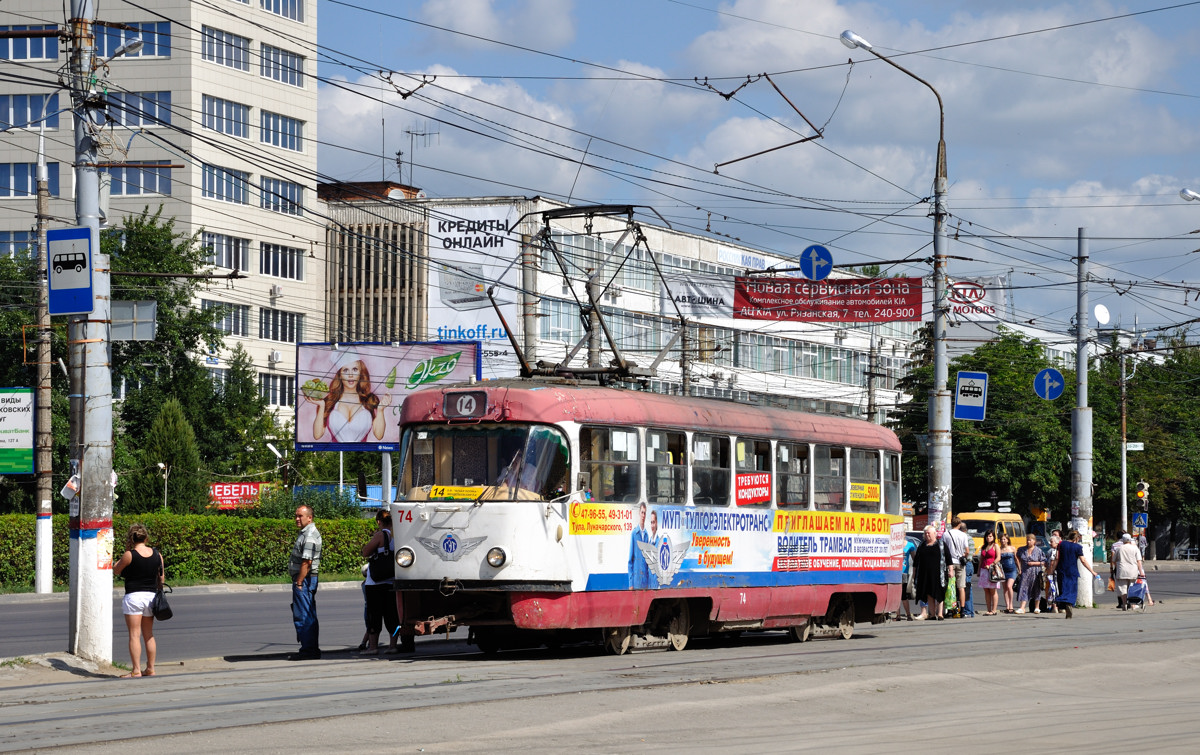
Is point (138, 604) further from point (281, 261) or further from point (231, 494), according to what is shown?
point (281, 261)

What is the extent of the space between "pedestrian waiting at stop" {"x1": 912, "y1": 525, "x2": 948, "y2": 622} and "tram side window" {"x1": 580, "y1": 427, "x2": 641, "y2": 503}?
9.59 meters

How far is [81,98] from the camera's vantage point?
1639 centimetres

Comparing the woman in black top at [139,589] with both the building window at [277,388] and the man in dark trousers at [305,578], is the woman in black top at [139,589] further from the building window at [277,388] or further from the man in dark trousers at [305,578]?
the building window at [277,388]

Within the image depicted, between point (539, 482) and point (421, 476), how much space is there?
4.63 feet

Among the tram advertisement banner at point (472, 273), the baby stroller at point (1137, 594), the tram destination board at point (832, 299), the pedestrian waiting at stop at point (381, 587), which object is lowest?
the baby stroller at point (1137, 594)

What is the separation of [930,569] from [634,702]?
45.5 ft

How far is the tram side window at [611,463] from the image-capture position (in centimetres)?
1648

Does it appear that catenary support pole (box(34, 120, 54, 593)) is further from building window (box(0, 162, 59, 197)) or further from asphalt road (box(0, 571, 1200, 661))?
building window (box(0, 162, 59, 197))

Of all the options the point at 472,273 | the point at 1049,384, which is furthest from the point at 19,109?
the point at 1049,384

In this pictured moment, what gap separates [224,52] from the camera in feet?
231

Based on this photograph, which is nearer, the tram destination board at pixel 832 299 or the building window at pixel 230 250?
the tram destination board at pixel 832 299

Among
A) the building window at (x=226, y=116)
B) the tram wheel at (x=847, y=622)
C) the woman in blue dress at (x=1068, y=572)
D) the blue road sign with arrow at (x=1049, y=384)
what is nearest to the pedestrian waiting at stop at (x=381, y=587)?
the tram wheel at (x=847, y=622)

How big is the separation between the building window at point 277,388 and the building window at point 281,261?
486 cm

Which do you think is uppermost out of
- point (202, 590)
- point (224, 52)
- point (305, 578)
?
point (224, 52)
